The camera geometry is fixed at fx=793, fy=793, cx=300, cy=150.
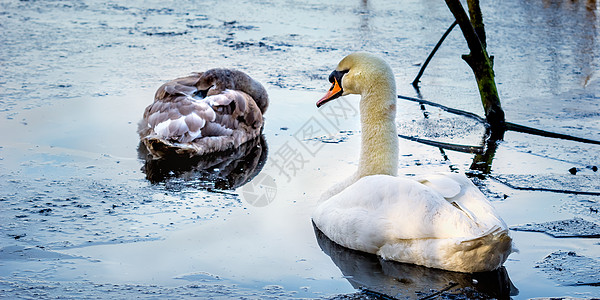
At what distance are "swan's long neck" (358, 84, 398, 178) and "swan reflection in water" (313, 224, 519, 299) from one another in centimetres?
86

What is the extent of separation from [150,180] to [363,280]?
2.43 metres

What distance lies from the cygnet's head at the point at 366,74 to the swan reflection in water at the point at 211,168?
128 cm

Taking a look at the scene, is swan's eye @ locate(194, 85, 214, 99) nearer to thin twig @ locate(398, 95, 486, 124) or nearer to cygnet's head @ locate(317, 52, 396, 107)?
thin twig @ locate(398, 95, 486, 124)

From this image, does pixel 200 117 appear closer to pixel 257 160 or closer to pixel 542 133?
pixel 257 160

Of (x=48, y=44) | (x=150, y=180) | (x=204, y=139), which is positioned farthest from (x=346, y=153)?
(x=48, y=44)

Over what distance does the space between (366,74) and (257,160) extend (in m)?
1.82

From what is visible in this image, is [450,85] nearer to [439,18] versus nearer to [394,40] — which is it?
[394,40]

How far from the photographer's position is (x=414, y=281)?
4.48 metres

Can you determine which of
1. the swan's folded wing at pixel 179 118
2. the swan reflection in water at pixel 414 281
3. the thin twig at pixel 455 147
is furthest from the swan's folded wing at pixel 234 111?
the swan reflection in water at pixel 414 281

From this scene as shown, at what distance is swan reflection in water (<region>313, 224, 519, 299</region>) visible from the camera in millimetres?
4320

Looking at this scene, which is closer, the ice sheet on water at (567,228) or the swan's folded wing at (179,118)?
the ice sheet on water at (567,228)

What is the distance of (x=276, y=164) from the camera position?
6.93 m

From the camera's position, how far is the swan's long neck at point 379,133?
555 cm

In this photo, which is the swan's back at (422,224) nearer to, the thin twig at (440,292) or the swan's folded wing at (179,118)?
the thin twig at (440,292)
